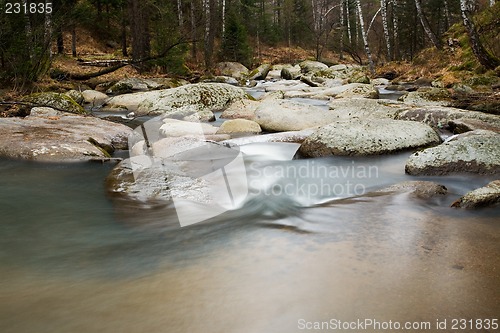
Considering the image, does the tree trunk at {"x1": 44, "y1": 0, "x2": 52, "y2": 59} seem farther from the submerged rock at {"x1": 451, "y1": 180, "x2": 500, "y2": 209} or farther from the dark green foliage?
the dark green foliage

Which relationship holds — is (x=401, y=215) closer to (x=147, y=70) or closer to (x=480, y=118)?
(x=480, y=118)

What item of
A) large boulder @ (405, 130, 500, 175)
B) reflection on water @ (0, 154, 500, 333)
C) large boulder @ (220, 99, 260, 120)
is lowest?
reflection on water @ (0, 154, 500, 333)

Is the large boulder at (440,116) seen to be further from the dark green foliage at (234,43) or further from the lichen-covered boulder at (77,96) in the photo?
the dark green foliage at (234,43)

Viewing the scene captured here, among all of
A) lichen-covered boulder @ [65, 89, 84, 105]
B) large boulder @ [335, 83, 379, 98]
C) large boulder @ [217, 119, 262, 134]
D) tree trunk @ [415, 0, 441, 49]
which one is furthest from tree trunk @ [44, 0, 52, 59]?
tree trunk @ [415, 0, 441, 49]

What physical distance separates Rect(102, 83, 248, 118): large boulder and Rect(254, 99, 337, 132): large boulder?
1.94 meters

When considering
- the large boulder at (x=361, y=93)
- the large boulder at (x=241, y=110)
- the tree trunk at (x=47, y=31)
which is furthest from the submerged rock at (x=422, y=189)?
the tree trunk at (x=47, y=31)

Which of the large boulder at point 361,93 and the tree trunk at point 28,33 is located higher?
the tree trunk at point 28,33

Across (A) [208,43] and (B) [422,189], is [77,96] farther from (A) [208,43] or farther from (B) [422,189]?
(A) [208,43]

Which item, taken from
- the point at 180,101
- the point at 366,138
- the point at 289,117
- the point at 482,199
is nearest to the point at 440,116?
the point at 366,138

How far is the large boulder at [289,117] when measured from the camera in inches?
277

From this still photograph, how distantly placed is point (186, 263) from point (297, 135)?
424 cm

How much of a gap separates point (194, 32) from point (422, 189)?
16.0 meters

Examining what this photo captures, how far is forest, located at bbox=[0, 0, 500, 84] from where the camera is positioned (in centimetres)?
937

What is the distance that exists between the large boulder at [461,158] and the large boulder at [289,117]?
9.14 ft
